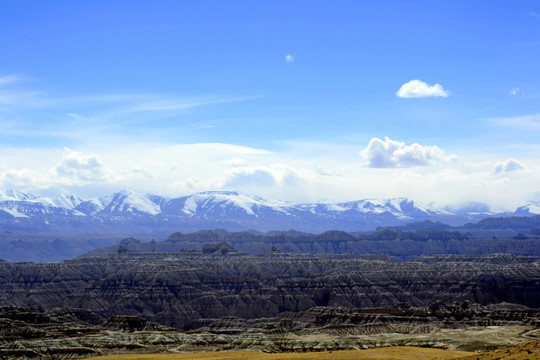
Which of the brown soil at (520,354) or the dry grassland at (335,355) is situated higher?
the brown soil at (520,354)

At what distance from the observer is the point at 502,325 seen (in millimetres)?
159500

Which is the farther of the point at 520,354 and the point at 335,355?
the point at 335,355

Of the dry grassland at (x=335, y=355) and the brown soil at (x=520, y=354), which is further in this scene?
the dry grassland at (x=335, y=355)

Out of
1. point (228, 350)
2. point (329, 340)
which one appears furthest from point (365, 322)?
point (228, 350)

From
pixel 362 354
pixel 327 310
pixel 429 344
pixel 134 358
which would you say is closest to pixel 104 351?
pixel 134 358

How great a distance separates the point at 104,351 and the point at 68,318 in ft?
153

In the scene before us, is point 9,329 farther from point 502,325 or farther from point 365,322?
point 502,325

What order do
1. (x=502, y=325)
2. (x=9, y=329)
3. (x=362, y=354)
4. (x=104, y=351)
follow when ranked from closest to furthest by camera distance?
(x=362, y=354) < (x=104, y=351) < (x=9, y=329) < (x=502, y=325)

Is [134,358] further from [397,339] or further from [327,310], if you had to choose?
[327,310]

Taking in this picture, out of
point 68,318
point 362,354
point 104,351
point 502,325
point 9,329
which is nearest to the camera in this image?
point 362,354

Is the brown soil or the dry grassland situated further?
the dry grassland

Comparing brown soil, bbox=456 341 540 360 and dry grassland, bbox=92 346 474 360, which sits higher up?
brown soil, bbox=456 341 540 360

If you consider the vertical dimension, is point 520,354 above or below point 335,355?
above

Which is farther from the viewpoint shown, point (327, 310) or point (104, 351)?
point (327, 310)
